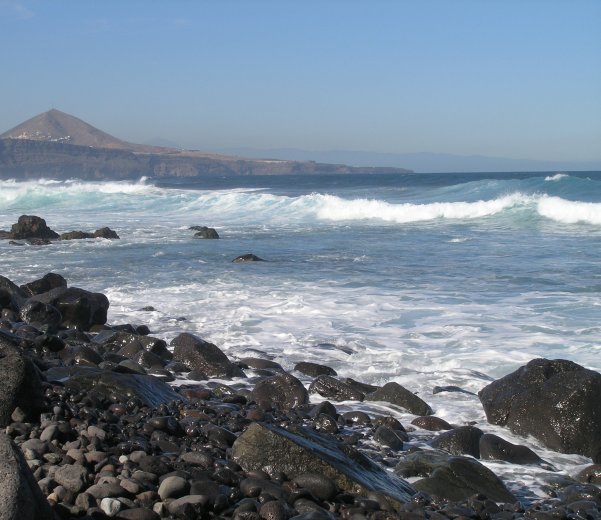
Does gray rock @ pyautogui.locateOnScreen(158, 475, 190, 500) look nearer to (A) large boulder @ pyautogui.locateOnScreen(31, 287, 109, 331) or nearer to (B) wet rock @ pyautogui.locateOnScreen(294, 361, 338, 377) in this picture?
(B) wet rock @ pyautogui.locateOnScreen(294, 361, 338, 377)

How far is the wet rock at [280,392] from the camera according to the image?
6988 millimetres

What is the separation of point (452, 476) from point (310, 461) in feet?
3.59

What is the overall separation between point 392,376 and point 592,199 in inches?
1048

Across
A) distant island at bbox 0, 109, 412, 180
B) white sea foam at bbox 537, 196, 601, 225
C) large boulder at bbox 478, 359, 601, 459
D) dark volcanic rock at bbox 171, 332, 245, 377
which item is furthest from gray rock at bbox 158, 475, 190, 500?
distant island at bbox 0, 109, 412, 180

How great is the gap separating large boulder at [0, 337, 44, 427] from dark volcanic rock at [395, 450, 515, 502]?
2.47 meters

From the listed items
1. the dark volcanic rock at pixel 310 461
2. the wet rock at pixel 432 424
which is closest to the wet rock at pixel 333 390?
the wet rock at pixel 432 424

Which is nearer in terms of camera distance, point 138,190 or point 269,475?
point 269,475

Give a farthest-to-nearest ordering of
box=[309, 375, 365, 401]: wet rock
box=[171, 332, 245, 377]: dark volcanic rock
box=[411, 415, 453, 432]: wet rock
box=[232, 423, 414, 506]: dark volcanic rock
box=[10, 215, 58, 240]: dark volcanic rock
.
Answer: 1. box=[10, 215, 58, 240]: dark volcanic rock
2. box=[171, 332, 245, 377]: dark volcanic rock
3. box=[309, 375, 365, 401]: wet rock
4. box=[411, 415, 453, 432]: wet rock
5. box=[232, 423, 414, 506]: dark volcanic rock

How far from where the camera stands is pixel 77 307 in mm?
10188

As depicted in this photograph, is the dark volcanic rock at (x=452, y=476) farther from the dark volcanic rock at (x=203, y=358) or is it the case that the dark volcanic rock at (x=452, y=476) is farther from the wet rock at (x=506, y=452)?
the dark volcanic rock at (x=203, y=358)

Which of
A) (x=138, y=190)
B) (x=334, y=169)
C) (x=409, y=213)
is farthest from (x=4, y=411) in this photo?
(x=334, y=169)

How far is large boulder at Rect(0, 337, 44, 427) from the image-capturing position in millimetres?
4844

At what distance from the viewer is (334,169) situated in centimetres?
11706

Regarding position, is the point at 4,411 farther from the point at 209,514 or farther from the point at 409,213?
the point at 409,213
